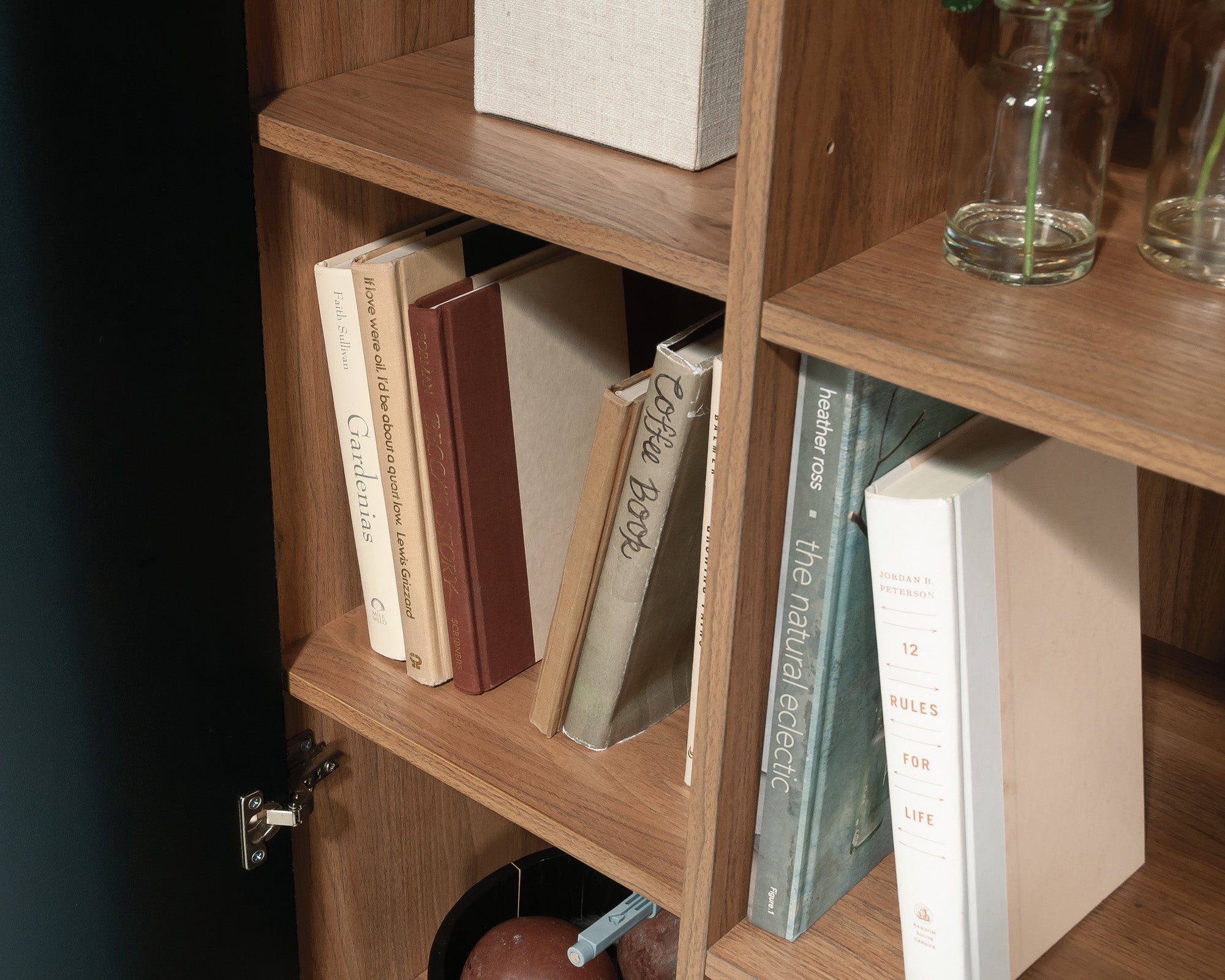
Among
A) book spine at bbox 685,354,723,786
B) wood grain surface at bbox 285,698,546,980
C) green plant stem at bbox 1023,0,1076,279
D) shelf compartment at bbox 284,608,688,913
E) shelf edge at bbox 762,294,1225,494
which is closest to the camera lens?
shelf edge at bbox 762,294,1225,494

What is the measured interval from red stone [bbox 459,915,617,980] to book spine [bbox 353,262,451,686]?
0.30 m

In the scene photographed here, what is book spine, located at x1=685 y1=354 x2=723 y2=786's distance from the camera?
66 cm

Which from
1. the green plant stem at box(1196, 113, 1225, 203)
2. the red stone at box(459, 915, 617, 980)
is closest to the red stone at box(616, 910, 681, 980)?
the red stone at box(459, 915, 617, 980)

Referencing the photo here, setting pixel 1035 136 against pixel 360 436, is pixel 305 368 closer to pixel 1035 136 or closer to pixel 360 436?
pixel 360 436

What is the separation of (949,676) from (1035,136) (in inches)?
9.9

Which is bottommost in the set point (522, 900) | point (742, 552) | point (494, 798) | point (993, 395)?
point (522, 900)

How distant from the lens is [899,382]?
1.68 feet

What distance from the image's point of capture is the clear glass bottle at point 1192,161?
1.85ft

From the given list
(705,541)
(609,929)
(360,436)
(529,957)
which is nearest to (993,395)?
A: (705,541)

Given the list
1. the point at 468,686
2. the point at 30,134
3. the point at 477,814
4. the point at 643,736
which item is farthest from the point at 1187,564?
the point at 30,134

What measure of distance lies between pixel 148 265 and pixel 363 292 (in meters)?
0.13

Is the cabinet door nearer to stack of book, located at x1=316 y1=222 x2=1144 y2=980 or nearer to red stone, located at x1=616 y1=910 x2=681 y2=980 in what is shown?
stack of book, located at x1=316 y1=222 x2=1144 y2=980

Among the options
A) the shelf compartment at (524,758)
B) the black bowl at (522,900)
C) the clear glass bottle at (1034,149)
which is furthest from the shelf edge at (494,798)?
the clear glass bottle at (1034,149)

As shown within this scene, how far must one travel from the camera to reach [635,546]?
76 cm
